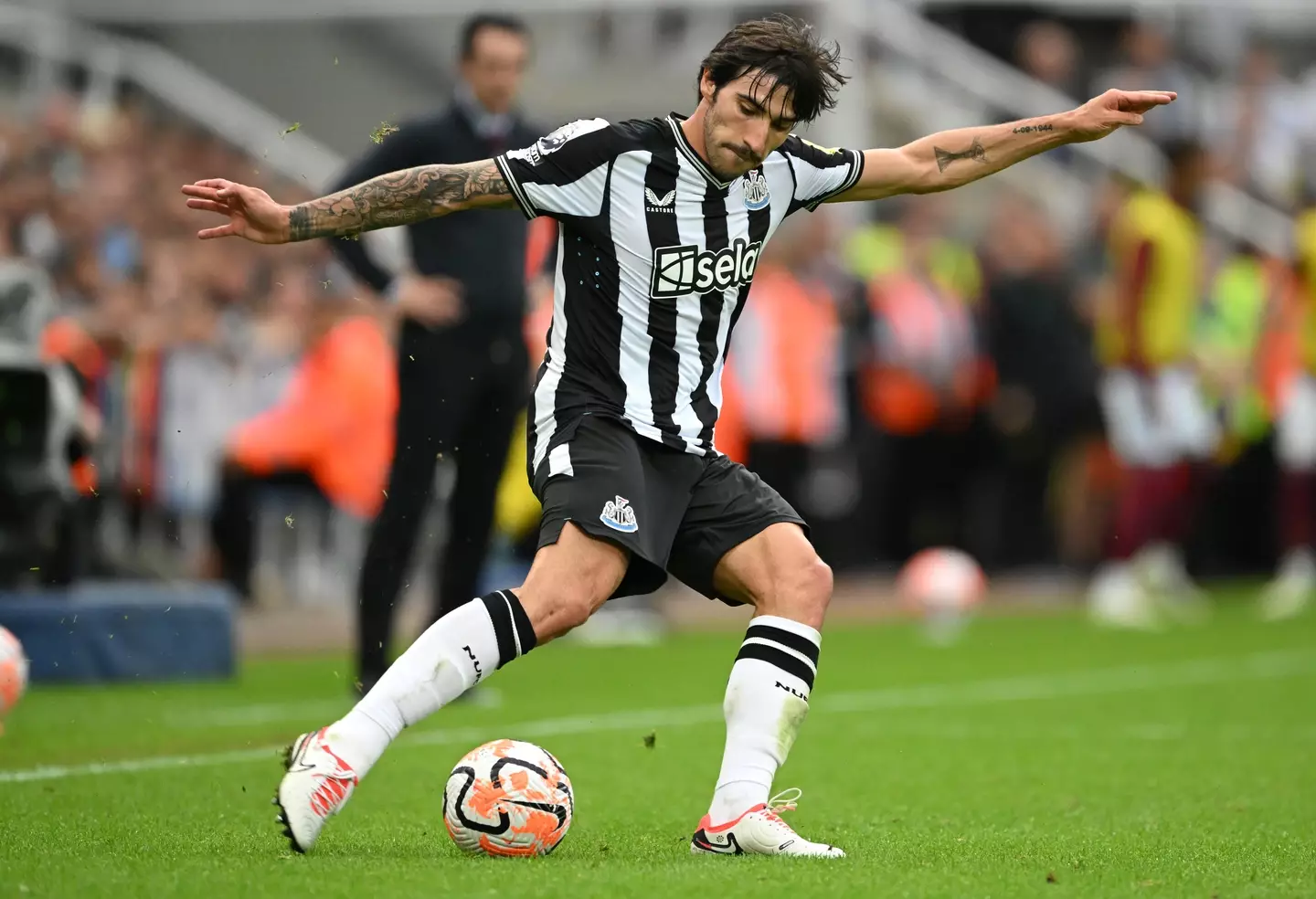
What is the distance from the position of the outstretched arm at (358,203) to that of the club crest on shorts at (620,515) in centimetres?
85

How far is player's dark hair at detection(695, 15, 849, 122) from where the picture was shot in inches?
208

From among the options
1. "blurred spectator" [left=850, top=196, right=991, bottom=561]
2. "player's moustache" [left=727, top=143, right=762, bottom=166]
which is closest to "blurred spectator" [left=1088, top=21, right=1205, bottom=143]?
"blurred spectator" [left=850, top=196, right=991, bottom=561]

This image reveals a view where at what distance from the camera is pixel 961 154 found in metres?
5.86

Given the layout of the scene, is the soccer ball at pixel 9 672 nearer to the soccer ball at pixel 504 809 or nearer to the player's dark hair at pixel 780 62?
the soccer ball at pixel 504 809

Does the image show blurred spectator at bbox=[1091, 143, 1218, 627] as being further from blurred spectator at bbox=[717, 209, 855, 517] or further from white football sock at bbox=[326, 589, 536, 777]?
white football sock at bbox=[326, 589, 536, 777]

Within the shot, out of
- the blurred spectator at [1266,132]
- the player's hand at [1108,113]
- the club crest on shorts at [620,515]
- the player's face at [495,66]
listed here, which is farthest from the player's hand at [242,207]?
the blurred spectator at [1266,132]

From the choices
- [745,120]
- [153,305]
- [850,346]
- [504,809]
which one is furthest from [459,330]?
[850,346]

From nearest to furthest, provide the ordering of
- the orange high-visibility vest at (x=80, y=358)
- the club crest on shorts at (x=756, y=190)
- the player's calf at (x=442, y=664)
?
the player's calf at (x=442, y=664) < the club crest on shorts at (x=756, y=190) < the orange high-visibility vest at (x=80, y=358)

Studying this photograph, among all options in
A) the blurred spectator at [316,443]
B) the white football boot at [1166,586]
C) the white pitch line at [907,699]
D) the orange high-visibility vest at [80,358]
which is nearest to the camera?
the white pitch line at [907,699]

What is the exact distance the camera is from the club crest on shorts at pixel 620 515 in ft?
17.2

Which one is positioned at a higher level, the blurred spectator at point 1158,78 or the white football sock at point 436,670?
the blurred spectator at point 1158,78

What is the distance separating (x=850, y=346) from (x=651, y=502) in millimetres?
10813

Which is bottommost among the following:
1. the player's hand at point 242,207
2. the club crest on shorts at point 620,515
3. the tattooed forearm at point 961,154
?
the club crest on shorts at point 620,515

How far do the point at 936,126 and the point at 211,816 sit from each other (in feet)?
44.9
